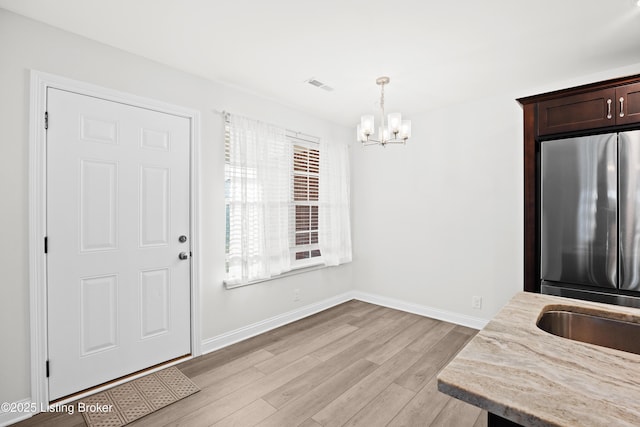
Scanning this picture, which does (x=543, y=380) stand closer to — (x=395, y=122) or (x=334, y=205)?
(x=395, y=122)

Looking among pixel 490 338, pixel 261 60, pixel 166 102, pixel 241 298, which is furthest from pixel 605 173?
pixel 166 102

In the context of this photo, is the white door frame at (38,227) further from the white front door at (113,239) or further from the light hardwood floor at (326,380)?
the light hardwood floor at (326,380)

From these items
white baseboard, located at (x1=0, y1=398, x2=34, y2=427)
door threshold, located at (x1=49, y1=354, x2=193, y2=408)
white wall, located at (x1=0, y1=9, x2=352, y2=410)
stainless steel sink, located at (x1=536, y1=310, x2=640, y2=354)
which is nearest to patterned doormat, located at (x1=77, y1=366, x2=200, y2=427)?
door threshold, located at (x1=49, y1=354, x2=193, y2=408)

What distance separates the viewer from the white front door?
7.08 ft

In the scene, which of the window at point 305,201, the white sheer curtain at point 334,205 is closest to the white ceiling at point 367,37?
the window at point 305,201

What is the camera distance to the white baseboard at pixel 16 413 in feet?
6.34

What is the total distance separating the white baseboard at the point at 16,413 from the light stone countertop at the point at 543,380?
2.65 metres

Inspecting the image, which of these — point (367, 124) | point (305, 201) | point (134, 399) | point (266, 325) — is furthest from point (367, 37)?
point (134, 399)

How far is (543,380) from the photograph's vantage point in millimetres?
814

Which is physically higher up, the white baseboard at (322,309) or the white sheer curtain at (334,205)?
the white sheer curtain at (334,205)

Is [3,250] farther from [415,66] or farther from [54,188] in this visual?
[415,66]

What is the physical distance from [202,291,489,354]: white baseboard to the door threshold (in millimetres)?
260

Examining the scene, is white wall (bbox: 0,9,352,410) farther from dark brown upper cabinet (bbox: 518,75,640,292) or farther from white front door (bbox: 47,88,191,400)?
dark brown upper cabinet (bbox: 518,75,640,292)

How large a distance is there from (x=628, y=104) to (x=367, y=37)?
6.41ft
